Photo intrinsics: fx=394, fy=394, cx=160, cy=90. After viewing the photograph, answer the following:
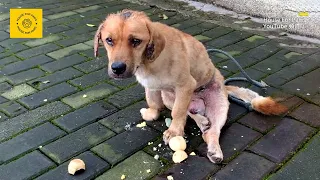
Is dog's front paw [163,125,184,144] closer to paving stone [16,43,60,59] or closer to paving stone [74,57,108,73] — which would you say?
paving stone [74,57,108,73]

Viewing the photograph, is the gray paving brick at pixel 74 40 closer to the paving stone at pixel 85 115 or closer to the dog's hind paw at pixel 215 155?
the paving stone at pixel 85 115

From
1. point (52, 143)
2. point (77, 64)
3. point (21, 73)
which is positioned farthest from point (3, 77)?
point (52, 143)

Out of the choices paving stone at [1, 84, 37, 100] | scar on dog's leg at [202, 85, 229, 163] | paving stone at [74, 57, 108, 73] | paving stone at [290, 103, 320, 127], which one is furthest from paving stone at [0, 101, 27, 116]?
paving stone at [290, 103, 320, 127]

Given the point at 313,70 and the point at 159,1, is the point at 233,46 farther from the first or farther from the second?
the point at 159,1

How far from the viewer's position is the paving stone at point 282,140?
325 centimetres

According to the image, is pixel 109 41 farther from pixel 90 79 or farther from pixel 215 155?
pixel 90 79

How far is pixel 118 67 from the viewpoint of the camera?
112 inches

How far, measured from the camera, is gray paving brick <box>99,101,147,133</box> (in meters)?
3.69

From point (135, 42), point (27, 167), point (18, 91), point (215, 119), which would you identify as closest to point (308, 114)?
point (215, 119)

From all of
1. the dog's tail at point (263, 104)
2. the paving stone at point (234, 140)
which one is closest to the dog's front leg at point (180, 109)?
the paving stone at point (234, 140)

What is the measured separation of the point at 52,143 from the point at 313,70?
3.15 metres

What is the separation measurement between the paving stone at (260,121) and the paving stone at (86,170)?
1.39 meters

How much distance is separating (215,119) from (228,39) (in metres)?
2.53

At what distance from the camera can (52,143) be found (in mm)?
3449
